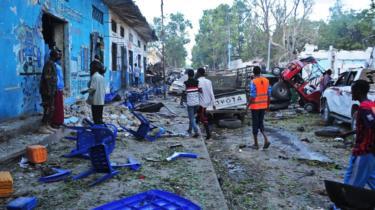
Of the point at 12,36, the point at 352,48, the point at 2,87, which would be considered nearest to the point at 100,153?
the point at 2,87

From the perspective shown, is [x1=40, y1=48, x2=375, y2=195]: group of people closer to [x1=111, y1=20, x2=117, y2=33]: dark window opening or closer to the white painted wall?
the white painted wall

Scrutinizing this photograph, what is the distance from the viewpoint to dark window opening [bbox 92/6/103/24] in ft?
48.4

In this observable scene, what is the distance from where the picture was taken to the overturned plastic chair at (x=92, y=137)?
5.80 metres

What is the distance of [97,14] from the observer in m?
15.5

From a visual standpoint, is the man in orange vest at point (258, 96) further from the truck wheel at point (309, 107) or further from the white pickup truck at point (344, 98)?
the truck wheel at point (309, 107)

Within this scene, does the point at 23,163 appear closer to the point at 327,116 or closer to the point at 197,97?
the point at 197,97

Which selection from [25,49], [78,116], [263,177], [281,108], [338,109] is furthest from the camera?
[281,108]

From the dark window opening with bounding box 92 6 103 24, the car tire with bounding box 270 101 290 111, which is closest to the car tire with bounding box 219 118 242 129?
the car tire with bounding box 270 101 290 111

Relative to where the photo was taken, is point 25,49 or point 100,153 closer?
point 100,153

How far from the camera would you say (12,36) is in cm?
780

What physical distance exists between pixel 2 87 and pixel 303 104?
12651 mm

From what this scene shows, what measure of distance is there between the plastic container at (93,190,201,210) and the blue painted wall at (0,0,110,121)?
457 cm

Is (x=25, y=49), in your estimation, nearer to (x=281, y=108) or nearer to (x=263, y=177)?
(x=263, y=177)

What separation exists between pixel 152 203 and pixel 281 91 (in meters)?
13.4
